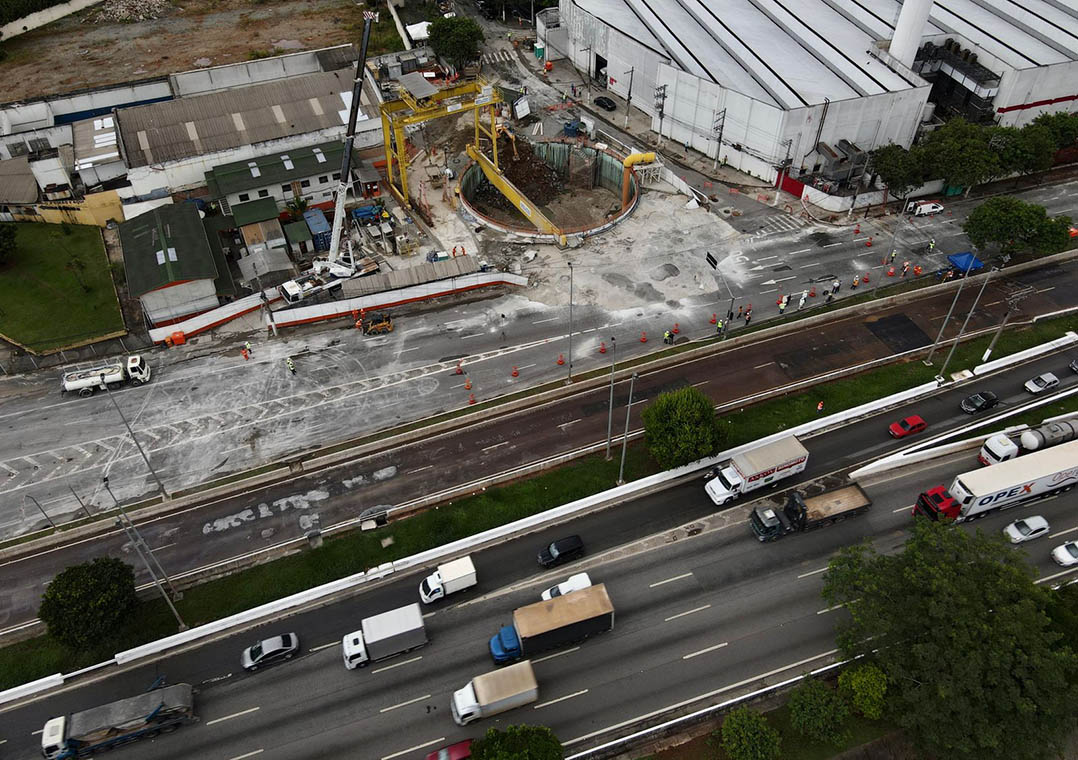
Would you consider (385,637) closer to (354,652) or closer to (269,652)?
Answer: (354,652)

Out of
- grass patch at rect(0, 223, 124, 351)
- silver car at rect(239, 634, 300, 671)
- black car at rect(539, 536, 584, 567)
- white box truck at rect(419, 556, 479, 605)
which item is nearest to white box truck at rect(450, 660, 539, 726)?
white box truck at rect(419, 556, 479, 605)

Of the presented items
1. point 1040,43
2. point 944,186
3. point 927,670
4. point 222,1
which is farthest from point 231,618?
point 222,1

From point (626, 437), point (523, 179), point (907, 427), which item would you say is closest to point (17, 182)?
point (523, 179)

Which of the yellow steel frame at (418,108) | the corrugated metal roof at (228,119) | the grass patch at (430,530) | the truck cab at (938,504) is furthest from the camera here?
the corrugated metal roof at (228,119)

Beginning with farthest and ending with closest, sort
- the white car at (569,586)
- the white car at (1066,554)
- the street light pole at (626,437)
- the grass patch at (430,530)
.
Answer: the street light pole at (626,437) → the white car at (1066,554) → the white car at (569,586) → the grass patch at (430,530)

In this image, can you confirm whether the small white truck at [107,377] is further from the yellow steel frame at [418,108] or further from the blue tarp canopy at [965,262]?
the blue tarp canopy at [965,262]

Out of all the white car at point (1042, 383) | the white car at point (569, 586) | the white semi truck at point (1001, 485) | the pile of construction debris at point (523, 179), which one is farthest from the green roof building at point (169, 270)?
the white car at point (1042, 383)

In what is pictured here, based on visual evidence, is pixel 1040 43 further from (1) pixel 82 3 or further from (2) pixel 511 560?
(1) pixel 82 3
